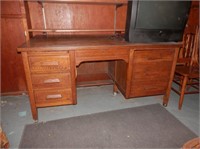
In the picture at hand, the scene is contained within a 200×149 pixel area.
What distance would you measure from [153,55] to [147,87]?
377 mm

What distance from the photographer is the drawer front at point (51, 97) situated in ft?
4.66

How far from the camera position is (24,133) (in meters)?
1.42

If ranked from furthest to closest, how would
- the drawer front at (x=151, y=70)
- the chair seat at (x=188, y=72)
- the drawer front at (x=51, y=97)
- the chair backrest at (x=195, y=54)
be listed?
the chair backrest at (x=195, y=54) < the chair seat at (x=188, y=72) < the drawer front at (x=151, y=70) < the drawer front at (x=51, y=97)

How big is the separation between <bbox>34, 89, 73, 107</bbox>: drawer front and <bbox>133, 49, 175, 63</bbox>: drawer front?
0.79m

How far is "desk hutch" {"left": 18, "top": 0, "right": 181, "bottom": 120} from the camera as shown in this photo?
4.26ft

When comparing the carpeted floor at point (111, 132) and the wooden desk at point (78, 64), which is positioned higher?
the wooden desk at point (78, 64)

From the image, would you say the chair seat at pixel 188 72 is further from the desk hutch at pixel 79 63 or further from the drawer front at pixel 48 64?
the drawer front at pixel 48 64

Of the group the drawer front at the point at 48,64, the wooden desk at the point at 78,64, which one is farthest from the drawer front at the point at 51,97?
the drawer front at the point at 48,64

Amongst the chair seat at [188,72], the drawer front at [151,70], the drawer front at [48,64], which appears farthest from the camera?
the chair seat at [188,72]

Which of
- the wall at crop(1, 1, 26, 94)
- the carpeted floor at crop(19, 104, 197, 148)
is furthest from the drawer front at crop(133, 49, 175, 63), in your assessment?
the wall at crop(1, 1, 26, 94)

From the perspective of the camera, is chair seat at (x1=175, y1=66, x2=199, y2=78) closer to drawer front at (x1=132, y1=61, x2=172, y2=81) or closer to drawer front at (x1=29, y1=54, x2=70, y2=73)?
drawer front at (x1=132, y1=61, x2=172, y2=81)

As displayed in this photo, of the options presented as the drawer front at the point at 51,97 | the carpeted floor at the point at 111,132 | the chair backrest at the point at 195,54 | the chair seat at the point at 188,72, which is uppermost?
the chair backrest at the point at 195,54

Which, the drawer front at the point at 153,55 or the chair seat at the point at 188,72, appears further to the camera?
the chair seat at the point at 188,72

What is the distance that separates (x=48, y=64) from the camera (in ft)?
4.32
